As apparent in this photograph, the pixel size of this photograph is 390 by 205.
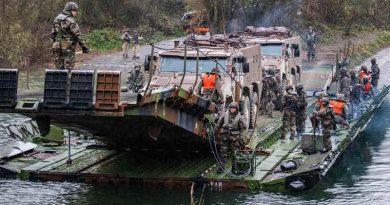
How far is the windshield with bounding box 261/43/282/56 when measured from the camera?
25812mm

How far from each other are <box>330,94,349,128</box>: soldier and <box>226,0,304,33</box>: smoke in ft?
76.7

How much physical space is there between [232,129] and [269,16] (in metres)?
30.1

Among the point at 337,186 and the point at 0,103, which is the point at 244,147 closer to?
the point at 337,186

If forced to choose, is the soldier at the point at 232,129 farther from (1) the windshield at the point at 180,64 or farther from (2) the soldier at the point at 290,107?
(2) the soldier at the point at 290,107

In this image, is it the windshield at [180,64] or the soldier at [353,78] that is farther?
the soldier at [353,78]

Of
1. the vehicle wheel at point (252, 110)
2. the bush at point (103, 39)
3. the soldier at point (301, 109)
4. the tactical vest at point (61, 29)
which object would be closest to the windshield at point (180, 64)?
the soldier at point (301, 109)

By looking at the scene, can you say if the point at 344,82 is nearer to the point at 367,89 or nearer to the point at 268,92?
the point at 268,92

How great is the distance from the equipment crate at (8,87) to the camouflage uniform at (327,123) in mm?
6653

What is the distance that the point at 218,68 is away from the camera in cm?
1983

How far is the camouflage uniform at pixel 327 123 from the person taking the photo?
60.3 feet

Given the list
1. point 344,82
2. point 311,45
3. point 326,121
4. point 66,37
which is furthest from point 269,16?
point 66,37

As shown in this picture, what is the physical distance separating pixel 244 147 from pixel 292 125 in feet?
10.8

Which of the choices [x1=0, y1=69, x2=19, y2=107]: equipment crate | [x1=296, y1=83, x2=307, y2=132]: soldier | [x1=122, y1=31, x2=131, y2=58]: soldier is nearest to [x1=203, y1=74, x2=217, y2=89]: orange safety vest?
[x1=296, y1=83, x2=307, y2=132]: soldier

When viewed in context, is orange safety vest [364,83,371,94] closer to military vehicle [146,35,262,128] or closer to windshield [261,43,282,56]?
windshield [261,43,282,56]
